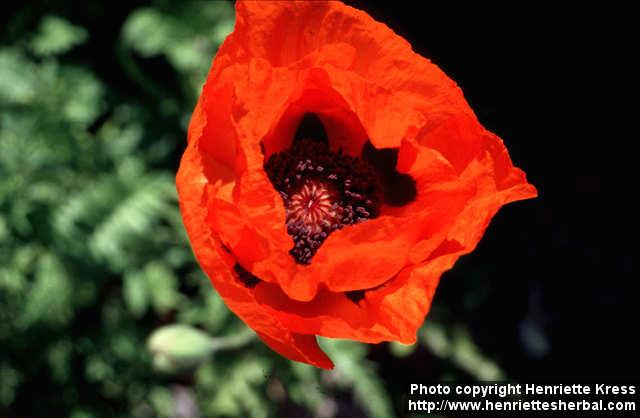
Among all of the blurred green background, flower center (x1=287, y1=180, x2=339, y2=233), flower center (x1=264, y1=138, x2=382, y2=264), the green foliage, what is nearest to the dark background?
the blurred green background

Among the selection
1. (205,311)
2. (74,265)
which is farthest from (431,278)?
(74,265)

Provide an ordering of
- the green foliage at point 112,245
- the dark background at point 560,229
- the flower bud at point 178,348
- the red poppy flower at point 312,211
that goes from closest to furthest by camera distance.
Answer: the red poppy flower at point 312,211, the flower bud at point 178,348, the green foliage at point 112,245, the dark background at point 560,229

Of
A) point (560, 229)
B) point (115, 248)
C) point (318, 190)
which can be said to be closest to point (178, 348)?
point (115, 248)

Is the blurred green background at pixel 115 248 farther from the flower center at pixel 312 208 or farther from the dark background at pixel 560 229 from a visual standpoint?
the flower center at pixel 312 208

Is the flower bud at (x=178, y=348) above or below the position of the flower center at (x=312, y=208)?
below

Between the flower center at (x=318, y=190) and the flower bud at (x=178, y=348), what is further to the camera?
the flower bud at (x=178, y=348)

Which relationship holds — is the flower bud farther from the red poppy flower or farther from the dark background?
the dark background

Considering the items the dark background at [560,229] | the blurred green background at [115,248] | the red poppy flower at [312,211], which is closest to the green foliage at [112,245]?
the blurred green background at [115,248]

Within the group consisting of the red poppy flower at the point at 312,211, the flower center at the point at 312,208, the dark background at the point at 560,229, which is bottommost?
the dark background at the point at 560,229
